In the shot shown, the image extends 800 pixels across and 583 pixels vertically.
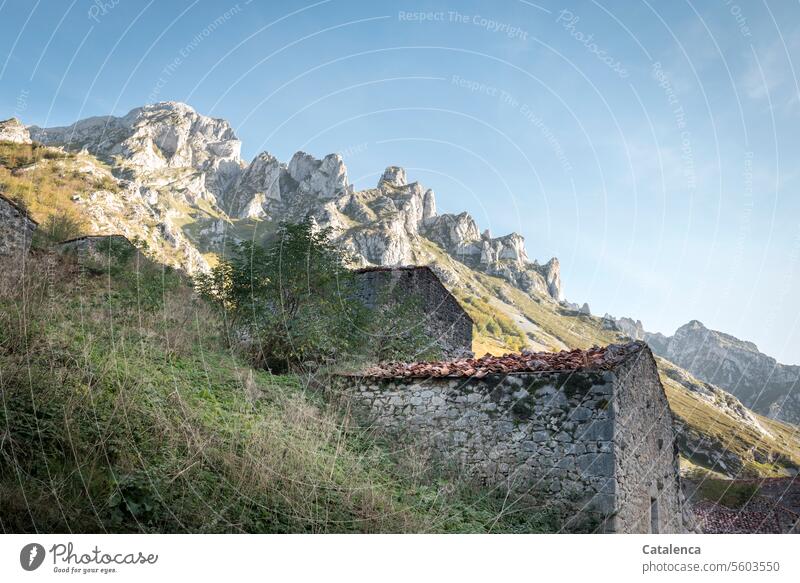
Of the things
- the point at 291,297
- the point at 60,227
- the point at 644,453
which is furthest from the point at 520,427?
the point at 60,227

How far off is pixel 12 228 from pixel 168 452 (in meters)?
10.8

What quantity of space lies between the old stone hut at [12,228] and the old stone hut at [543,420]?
30.1ft

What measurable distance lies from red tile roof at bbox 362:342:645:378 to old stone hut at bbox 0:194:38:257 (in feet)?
31.6

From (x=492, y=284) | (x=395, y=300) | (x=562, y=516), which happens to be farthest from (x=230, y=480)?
(x=492, y=284)

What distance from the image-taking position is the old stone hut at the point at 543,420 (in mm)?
7887

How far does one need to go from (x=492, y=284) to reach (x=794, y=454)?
111 feet

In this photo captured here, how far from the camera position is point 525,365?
29.1 ft

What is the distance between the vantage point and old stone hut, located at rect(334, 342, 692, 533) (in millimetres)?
7887

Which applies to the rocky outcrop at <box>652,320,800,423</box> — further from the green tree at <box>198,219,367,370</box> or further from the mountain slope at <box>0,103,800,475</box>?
the green tree at <box>198,219,367,370</box>

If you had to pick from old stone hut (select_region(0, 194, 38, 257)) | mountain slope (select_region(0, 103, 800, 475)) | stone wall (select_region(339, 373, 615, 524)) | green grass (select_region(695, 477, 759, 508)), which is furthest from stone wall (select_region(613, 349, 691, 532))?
old stone hut (select_region(0, 194, 38, 257))

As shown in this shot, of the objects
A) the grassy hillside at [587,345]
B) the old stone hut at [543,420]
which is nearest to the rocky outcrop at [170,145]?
the grassy hillside at [587,345]

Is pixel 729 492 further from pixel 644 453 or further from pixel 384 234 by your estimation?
pixel 384 234

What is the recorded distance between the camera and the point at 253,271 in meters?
12.3
